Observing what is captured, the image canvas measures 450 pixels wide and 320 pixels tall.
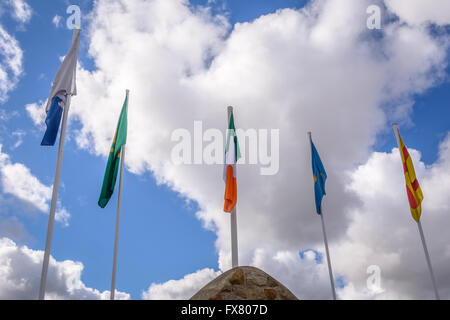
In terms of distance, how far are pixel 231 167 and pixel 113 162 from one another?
5541 millimetres

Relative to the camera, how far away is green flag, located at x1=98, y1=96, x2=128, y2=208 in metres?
→ 14.9

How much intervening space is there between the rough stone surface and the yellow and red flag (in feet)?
33.2

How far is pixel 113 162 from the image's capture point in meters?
15.4

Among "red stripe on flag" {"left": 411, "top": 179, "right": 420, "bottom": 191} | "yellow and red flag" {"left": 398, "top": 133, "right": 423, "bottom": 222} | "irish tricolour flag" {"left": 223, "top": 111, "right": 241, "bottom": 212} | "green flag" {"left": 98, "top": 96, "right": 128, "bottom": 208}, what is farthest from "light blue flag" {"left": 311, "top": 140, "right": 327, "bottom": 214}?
"green flag" {"left": 98, "top": 96, "right": 128, "bottom": 208}

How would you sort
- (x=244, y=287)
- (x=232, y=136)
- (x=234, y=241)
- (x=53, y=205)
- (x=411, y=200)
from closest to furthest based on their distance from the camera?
(x=244, y=287) → (x=53, y=205) → (x=234, y=241) → (x=232, y=136) → (x=411, y=200)

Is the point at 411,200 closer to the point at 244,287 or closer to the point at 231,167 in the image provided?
the point at 231,167

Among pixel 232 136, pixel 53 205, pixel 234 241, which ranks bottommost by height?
pixel 234 241

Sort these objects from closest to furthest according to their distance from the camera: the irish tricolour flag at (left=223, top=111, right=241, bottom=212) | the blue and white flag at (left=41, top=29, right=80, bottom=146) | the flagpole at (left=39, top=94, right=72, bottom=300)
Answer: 1. the flagpole at (left=39, top=94, right=72, bottom=300)
2. the blue and white flag at (left=41, top=29, right=80, bottom=146)
3. the irish tricolour flag at (left=223, top=111, right=241, bottom=212)

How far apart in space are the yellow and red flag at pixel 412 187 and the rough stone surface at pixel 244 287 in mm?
10122

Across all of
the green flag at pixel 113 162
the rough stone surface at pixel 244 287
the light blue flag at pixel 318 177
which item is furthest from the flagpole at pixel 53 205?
the light blue flag at pixel 318 177

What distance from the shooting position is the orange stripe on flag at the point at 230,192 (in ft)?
43.4

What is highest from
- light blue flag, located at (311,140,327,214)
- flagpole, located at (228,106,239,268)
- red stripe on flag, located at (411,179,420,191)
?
light blue flag, located at (311,140,327,214)

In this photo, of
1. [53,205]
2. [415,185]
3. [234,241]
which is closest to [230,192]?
[234,241]

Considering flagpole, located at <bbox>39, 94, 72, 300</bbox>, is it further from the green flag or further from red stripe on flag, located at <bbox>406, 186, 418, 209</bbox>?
red stripe on flag, located at <bbox>406, 186, 418, 209</bbox>
